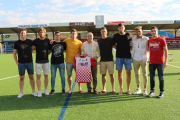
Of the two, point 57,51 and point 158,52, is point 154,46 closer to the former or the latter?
point 158,52

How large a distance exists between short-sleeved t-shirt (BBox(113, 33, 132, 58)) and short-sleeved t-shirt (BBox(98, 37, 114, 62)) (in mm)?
207

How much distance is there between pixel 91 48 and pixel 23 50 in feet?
6.44

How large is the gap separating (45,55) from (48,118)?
202 centimetres

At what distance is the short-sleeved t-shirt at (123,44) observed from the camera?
4477 millimetres

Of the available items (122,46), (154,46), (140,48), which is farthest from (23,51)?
(154,46)

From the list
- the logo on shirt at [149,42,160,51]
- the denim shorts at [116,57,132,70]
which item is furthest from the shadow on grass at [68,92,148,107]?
the logo on shirt at [149,42,160,51]

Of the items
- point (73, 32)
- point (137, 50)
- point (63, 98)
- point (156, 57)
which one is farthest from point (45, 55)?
point (156, 57)

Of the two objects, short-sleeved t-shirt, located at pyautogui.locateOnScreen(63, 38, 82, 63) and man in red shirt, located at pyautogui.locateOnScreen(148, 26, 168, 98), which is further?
short-sleeved t-shirt, located at pyautogui.locateOnScreen(63, 38, 82, 63)

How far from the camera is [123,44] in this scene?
4.48 m

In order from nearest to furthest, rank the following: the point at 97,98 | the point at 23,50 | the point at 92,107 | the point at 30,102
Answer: the point at 92,107 < the point at 30,102 < the point at 97,98 < the point at 23,50

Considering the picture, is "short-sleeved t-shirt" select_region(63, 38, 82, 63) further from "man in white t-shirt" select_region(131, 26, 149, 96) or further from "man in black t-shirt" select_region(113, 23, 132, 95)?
"man in white t-shirt" select_region(131, 26, 149, 96)

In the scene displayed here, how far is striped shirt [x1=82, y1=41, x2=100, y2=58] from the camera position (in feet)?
15.5

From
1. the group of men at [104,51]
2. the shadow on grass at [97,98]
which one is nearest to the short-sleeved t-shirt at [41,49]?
the group of men at [104,51]

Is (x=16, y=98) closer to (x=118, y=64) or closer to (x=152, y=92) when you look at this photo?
(x=118, y=64)
